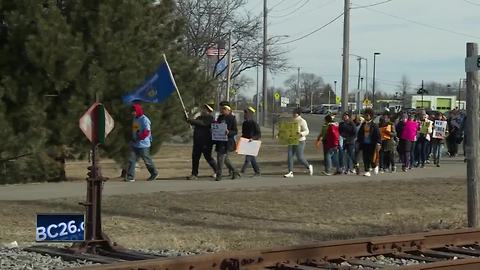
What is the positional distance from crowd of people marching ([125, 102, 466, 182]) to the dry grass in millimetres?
2331

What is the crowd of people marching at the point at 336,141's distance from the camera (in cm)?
1669

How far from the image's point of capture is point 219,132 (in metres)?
16.5

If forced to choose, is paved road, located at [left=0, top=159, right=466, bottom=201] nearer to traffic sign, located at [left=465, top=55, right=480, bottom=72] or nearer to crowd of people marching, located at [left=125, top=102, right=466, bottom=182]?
crowd of people marching, located at [left=125, top=102, right=466, bottom=182]

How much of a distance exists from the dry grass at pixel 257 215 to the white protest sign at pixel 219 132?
1.89 meters

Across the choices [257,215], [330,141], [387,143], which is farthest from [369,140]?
[257,215]

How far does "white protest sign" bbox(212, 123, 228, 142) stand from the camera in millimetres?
16516

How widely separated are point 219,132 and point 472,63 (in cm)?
684

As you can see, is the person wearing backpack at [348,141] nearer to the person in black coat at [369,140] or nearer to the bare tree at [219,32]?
the person in black coat at [369,140]

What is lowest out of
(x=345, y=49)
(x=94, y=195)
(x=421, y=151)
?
(x=421, y=151)

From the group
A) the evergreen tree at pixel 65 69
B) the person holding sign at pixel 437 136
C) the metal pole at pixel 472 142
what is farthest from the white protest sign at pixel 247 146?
the metal pole at pixel 472 142

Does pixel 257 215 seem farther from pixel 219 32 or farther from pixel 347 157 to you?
pixel 219 32

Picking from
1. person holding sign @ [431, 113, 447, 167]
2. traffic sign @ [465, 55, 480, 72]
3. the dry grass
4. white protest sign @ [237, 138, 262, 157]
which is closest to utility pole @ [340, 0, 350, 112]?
person holding sign @ [431, 113, 447, 167]

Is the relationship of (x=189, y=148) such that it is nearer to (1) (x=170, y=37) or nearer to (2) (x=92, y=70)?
(1) (x=170, y=37)

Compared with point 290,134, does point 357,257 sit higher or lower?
lower
